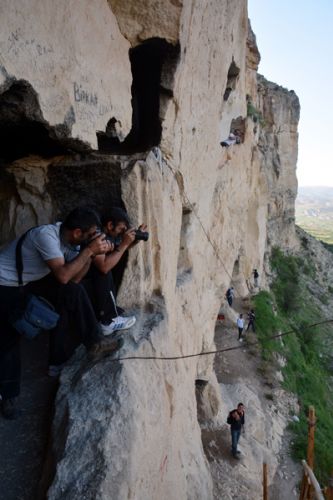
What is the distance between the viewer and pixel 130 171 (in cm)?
402

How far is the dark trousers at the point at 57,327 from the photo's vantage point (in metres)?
3.04

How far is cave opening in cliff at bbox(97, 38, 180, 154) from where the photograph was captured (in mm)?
4938

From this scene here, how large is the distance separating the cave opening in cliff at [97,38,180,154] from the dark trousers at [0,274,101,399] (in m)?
2.15

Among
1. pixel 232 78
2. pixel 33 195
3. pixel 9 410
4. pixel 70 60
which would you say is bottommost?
pixel 9 410

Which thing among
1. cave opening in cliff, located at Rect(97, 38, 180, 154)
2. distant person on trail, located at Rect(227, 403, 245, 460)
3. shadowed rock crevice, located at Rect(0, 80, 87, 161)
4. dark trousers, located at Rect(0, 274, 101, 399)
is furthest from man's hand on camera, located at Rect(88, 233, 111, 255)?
distant person on trail, located at Rect(227, 403, 245, 460)

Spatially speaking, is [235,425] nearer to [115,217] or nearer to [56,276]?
[115,217]

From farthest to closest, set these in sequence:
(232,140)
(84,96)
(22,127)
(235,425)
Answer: (232,140), (235,425), (84,96), (22,127)

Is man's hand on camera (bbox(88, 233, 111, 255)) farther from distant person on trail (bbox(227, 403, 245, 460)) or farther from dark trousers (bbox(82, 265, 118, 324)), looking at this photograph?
distant person on trail (bbox(227, 403, 245, 460))

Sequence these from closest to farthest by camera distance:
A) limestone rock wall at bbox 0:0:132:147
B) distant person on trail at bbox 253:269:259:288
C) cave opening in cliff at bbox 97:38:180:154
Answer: limestone rock wall at bbox 0:0:132:147 < cave opening in cliff at bbox 97:38:180:154 < distant person on trail at bbox 253:269:259:288

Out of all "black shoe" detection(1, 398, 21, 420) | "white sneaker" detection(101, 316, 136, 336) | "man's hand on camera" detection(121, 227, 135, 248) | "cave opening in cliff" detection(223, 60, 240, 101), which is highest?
"cave opening in cliff" detection(223, 60, 240, 101)

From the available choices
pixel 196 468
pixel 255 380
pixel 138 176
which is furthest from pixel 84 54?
pixel 255 380

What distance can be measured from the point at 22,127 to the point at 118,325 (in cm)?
188

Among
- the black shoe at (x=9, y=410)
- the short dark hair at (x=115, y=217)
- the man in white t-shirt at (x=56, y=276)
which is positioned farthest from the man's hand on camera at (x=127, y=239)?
the black shoe at (x=9, y=410)

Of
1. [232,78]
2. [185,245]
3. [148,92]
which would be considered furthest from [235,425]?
[232,78]
